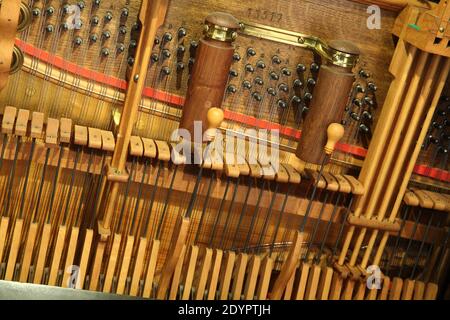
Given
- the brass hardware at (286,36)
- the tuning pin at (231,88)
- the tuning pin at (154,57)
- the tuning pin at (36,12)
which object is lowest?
the tuning pin at (231,88)

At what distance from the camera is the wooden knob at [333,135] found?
3389mm

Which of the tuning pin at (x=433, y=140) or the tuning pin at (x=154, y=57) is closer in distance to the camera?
the tuning pin at (x=154, y=57)

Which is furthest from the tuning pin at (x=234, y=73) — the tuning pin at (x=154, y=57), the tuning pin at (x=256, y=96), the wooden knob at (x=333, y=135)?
the wooden knob at (x=333, y=135)

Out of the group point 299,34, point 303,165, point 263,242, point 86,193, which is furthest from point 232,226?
point 299,34

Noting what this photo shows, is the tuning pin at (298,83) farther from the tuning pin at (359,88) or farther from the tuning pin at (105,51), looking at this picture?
the tuning pin at (105,51)

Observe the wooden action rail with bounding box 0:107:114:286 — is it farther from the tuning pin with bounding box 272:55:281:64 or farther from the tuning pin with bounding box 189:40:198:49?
the tuning pin with bounding box 272:55:281:64

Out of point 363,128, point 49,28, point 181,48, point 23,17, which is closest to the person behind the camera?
point 23,17

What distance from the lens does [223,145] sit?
362cm

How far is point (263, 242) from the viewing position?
3.89 metres

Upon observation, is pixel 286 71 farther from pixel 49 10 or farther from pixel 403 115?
pixel 49 10

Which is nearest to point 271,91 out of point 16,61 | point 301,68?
point 301,68

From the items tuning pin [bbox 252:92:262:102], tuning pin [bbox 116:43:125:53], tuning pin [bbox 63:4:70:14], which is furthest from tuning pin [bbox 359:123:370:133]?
tuning pin [bbox 63:4:70:14]

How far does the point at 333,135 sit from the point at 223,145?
0.50m

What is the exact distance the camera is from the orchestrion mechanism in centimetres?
339
